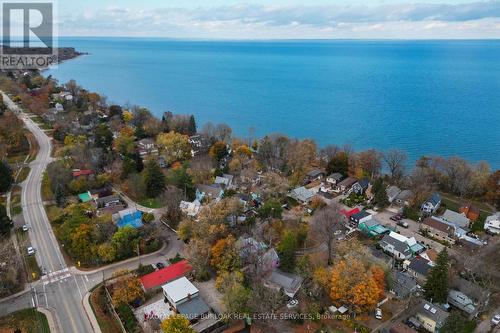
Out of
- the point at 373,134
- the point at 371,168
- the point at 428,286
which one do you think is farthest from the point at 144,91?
the point at 428,286

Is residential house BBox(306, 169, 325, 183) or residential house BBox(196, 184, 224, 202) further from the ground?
residential house BBox(306, 169, 325, 183)

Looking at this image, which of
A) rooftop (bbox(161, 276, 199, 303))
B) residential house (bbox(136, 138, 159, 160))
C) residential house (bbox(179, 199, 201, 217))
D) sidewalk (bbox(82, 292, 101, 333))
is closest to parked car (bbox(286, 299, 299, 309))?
rooftop (bbox(161, 276, 199, 303))

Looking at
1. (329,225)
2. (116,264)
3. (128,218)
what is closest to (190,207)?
(128,218)

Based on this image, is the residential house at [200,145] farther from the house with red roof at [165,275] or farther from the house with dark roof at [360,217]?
the house with red roof at [165,275]

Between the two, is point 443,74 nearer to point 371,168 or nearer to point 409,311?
point 371,168

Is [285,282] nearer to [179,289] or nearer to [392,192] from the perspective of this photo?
[179,289]

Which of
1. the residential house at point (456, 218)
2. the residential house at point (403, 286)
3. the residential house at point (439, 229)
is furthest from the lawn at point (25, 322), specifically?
the residential house at point (456, 218)

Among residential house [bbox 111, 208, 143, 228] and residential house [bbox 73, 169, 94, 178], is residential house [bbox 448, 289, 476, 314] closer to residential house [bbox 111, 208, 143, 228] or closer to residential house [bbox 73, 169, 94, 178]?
residential house [bbox 111, 208, 143, 228]
